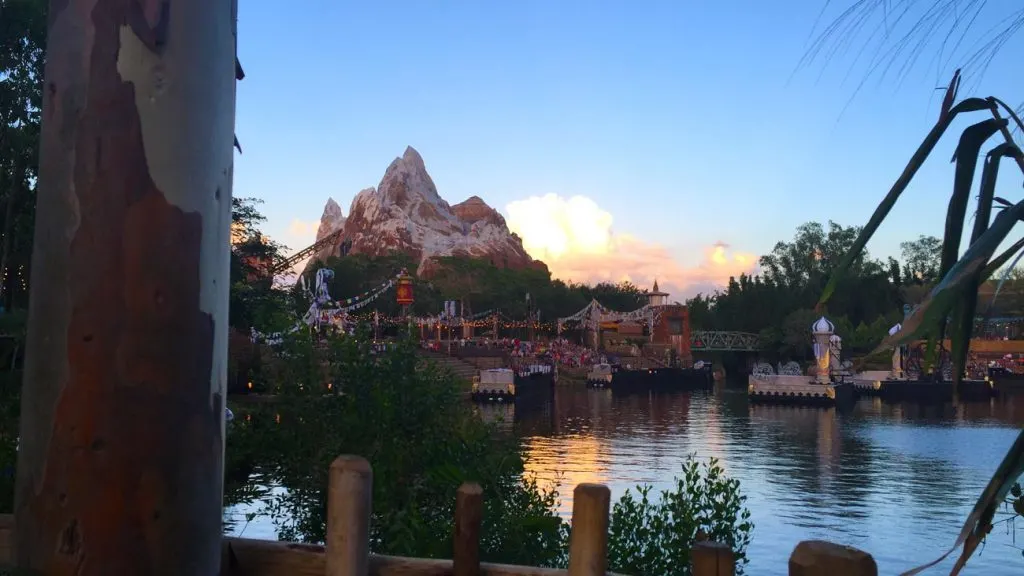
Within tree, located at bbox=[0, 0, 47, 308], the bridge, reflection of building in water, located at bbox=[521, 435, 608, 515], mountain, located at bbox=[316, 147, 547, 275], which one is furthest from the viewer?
mountain, located at bbox=[316, 147, 547, 275]

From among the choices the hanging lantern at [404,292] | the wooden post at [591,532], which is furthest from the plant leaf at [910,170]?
the hanging lantern at [404,292]

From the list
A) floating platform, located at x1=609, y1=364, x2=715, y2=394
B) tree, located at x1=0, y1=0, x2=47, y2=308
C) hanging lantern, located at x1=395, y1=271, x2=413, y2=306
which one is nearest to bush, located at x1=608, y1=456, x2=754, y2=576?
tree, located at x1=0, y1=0, x2=47, y2=308

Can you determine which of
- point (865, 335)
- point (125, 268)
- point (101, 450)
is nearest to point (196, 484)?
point (101, 450)

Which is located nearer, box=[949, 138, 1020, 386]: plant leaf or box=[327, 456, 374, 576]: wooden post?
box=[949, 138, 1020, 386]: plant leaf

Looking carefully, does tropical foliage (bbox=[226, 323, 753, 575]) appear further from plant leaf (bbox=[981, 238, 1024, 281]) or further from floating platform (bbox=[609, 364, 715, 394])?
floating platform (bbox=[609, 364, 715, 394])

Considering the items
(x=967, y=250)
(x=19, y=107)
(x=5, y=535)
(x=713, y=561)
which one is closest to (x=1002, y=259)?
(x=967, y=250)

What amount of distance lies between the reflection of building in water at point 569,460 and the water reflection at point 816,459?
0.06m

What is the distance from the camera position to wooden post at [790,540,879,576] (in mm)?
1640

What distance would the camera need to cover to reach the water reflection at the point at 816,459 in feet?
60.1

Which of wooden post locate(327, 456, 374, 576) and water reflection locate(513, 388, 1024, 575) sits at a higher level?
wooden post locate(327, 456, 374, 576)

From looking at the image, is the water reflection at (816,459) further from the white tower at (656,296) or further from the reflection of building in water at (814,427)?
the white tower at (656,296)

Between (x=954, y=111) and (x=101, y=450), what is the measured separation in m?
2.09

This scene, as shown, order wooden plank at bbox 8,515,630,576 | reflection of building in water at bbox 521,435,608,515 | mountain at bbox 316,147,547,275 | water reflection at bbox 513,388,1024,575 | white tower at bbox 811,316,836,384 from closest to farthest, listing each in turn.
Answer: wooden plank at bbox 8,515,630,576, water reflection at bbox 513,388,1024,575, reflection of building in water at bbox 521,435,608,515, white tower at bbox 811,316,836,384, mountain at bbox 316,147,547,275

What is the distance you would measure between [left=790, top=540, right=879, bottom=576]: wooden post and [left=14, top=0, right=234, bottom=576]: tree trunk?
4.64 ft
